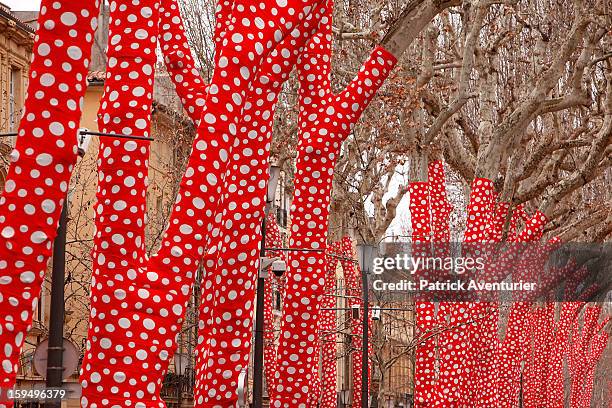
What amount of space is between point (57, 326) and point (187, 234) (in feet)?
9.61

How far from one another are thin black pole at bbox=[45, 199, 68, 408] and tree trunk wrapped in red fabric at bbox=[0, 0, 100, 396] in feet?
11.0

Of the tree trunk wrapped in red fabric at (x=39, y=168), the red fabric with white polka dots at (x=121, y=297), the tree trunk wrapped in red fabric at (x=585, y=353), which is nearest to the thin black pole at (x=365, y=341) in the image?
the red fabric with white polka dots at (x=121, y=297)

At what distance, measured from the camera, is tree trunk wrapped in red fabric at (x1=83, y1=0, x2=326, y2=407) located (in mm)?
8484

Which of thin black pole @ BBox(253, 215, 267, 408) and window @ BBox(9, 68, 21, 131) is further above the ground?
window @ BBox(9, 68, 21, 131)

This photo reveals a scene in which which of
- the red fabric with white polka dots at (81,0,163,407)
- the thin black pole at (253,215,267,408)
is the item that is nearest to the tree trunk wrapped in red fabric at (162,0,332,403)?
the red fabric with white polka dots at (81,0,163,407)

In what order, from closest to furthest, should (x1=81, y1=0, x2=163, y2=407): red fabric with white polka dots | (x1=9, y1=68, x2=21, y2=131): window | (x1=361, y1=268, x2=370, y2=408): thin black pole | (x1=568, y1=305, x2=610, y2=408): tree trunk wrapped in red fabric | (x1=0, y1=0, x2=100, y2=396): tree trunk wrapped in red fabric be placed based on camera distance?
(x1=0, y1=0, x2=100, y2=396): tree trunk wrapped in red fabric → (x1=81, y1=0, x2=163, y2=407): red fabric with white polka dots → (x1=361, y1=268, x2=370, y2=408): thin black pole → (x1=9, y1=68, x2=21, y2=131): window → (x1=568, y1=305, x2=610, y2=408): tree trunk wrapped in red fabric

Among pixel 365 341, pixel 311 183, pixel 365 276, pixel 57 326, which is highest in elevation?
pixel 311 183

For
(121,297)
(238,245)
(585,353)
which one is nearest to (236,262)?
(238,245)

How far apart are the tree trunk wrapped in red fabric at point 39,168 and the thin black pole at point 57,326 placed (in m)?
3.37

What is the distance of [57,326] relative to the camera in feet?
36.8

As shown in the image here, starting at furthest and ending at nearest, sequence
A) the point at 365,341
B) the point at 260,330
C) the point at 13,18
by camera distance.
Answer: the point at 13,18
the point at 365,341
the point at 260,330

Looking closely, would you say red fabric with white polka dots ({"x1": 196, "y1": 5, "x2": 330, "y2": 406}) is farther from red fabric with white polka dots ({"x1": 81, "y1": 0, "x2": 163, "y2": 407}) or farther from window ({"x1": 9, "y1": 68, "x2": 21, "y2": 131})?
window ({"x1": 9, "y1": 68, "x2": 21, "y2": 131})

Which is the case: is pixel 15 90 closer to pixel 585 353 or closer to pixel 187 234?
pixel 585 353

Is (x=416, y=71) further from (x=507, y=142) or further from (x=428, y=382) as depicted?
(x=428, y=382)
